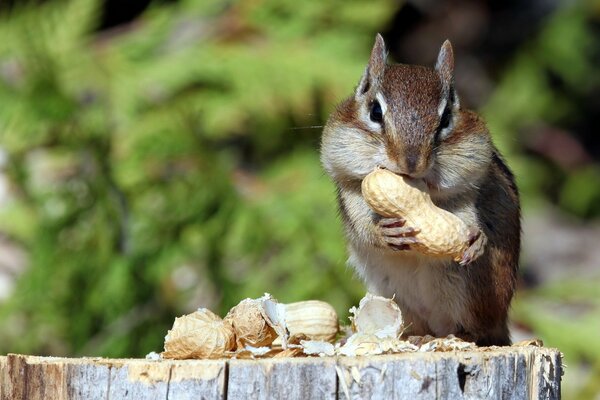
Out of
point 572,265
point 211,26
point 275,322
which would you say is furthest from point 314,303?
point 572,265

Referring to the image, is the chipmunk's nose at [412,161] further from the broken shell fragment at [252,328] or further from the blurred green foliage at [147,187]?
the blurred green foliage at [147,187]

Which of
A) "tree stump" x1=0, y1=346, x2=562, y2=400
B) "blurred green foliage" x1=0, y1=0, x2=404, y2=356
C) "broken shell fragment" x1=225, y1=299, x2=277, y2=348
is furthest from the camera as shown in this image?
"blurred green foliage" x1=0, y1=0, x2=404, y2=356

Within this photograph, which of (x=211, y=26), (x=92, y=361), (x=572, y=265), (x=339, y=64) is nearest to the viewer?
(x=92, y=361)

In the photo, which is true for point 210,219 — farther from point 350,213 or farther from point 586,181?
point 586,181

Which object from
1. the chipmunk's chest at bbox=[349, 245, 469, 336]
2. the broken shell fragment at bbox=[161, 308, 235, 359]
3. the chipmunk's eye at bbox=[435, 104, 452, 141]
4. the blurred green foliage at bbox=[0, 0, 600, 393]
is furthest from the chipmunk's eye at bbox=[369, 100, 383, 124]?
the blurred green foliage at bbox=[0, 0, 600, 393]

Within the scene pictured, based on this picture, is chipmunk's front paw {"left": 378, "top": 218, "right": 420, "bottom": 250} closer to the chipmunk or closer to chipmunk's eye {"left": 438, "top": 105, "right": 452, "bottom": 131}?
the chipmunk

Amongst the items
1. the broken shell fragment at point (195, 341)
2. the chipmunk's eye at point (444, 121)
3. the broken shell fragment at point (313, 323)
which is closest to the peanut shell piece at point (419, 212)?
the chipmunk's eye at point (444, 121)
